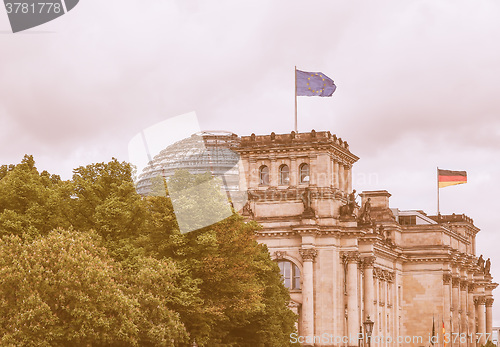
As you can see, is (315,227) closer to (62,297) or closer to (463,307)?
(62,297)

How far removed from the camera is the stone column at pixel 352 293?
415ft

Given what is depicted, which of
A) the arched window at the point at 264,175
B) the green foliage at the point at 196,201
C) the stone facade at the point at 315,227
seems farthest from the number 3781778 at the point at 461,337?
the green foliage at the point at 196,201

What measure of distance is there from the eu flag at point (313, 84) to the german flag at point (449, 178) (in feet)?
196

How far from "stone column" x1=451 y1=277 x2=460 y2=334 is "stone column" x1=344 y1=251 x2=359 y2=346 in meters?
49.8

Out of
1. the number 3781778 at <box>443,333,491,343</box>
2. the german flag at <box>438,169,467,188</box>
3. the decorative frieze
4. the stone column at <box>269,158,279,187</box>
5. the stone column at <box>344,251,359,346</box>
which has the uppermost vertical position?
the german flag at <box>438,169,467,188</box>

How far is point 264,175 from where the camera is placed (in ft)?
423

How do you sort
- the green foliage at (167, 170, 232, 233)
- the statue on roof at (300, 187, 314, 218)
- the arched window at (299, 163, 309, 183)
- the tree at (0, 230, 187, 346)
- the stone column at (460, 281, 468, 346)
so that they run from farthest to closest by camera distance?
the stone column at (460, 281, 468, 346) → the arched window at (299, 163, 309, 183) → the statue on roof at (300, 187, 314, 218) → the green foliage at (167, 170, 232, 233) → the tree at (0, 230, 187, 346)

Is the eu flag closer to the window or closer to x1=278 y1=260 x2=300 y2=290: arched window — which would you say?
x1=278 y1=260 x2=300 y2=290: arched window

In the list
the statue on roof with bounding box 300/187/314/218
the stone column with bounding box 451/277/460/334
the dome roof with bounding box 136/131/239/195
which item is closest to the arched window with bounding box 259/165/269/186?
the statue on roof with bounding box 300/187/314/218

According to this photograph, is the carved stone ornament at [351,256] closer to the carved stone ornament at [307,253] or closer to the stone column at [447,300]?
the carved stone ornament at [307,253]

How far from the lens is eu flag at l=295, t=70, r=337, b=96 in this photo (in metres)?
123

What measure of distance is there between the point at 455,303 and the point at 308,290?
58896 mm

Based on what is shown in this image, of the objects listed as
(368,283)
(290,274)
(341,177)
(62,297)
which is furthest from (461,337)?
(62,297)

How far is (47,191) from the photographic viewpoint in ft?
269
